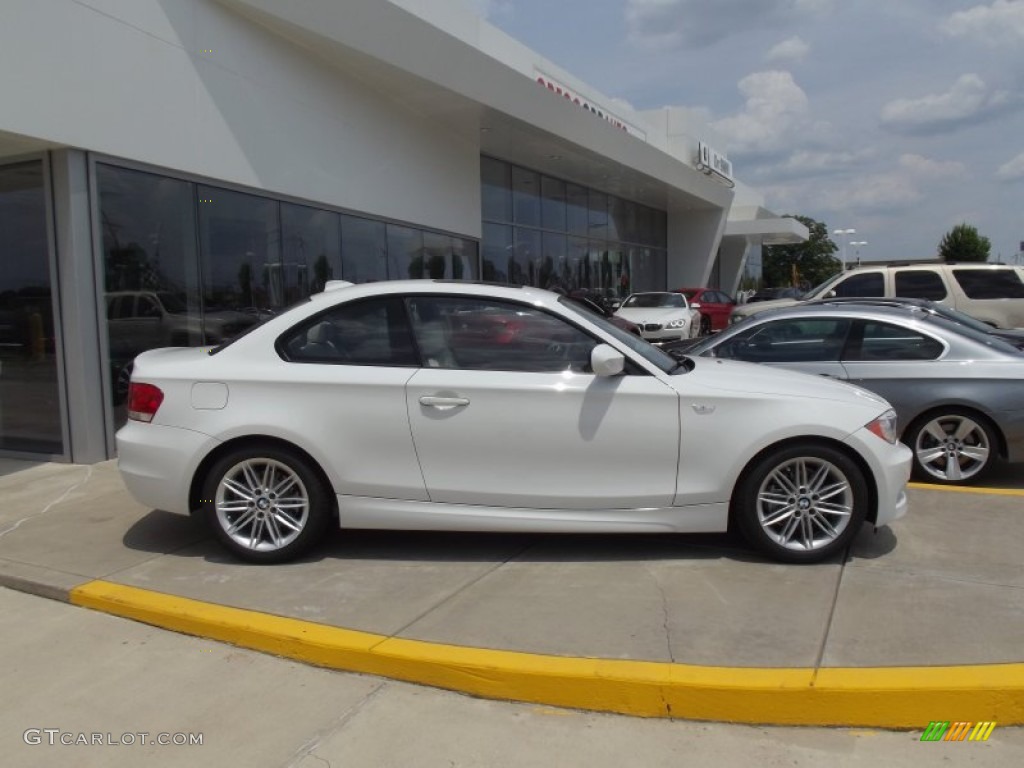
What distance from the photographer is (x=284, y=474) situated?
181 inches

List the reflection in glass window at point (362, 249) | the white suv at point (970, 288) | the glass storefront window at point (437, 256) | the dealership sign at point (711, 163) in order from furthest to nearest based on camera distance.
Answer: the dealership sign at point (711, 163) < the glass storefront window at point (437, 256) < the reflection in glass window at point (362, 249) < the white suv at point (970, 288)

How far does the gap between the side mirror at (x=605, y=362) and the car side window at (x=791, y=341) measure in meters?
3.12

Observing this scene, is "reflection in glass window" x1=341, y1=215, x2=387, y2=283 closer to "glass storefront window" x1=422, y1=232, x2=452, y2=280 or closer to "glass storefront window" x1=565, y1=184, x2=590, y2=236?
"glass storefront window" x1=422, y1=232, x2=452, y2=280

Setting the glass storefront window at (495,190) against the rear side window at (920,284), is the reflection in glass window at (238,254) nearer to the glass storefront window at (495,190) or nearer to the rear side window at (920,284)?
the glass storefront window at (495,190)

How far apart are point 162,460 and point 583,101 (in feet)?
75.2

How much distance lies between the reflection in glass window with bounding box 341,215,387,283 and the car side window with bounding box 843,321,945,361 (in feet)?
24.0

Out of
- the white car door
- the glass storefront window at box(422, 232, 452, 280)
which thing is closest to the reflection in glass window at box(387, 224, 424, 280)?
the glass storefront window at box(422, 232, 452, 280)

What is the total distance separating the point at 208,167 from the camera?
891cm

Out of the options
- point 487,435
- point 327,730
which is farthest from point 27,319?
point 327,730

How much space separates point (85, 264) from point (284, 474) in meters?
4.29

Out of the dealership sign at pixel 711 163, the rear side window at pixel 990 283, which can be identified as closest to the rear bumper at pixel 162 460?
the rear side window at pixel 990 283

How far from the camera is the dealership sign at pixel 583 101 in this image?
21.8 m

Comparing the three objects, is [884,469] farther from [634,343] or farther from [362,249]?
[362,249]

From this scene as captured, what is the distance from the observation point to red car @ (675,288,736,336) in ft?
72.8
